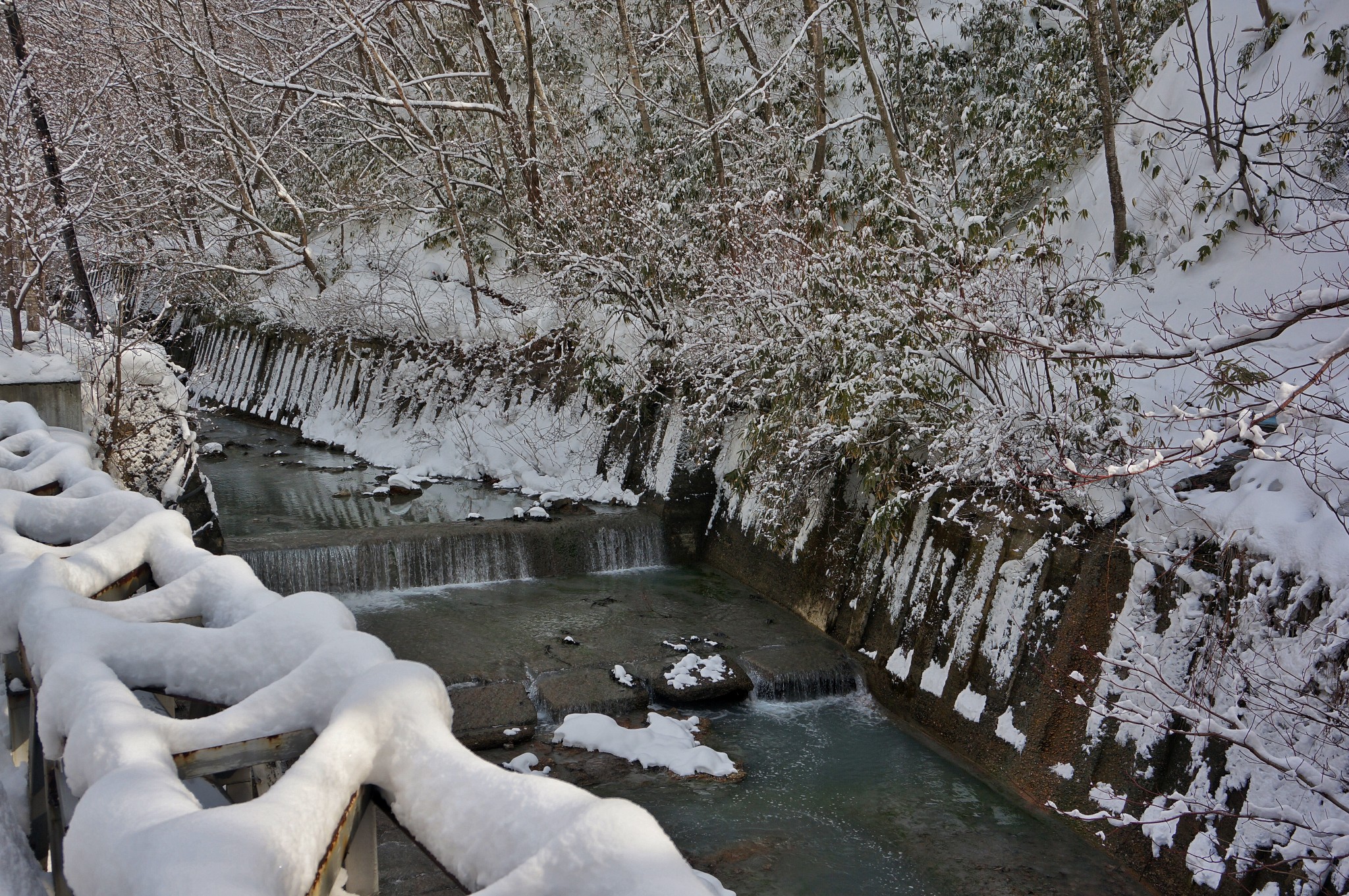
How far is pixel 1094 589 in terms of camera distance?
20.8 ft

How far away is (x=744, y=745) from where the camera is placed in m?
7.02

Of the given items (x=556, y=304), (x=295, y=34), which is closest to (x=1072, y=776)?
(x=556, y=304)

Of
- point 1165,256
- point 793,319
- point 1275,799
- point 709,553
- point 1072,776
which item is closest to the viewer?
point 1275,799

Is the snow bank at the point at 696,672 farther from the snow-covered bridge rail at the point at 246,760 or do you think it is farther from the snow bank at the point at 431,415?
the snow-covered bridge rail at the point at 246,760

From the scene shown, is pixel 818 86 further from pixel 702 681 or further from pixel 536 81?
pixel 702 681

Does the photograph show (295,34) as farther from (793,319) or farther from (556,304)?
(793,319)

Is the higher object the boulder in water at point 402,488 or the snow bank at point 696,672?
the snow bank at point 696,672

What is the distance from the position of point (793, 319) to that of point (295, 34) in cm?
1417

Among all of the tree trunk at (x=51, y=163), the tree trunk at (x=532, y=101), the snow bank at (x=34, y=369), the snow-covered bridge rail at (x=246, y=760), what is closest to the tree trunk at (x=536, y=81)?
the tree trunk at (x=532, y=101)

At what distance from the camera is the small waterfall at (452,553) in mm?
9281

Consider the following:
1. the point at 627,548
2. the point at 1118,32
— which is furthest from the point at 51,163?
the point at 1118,32

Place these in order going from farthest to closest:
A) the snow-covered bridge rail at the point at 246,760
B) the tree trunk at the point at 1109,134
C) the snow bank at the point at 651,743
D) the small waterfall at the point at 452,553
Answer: the tree trunk at the point at 1109,134
the small waterfall at the point at 452,553
the snow bank at the point at 651,743
the snow-covered bridge rail at the point at 246,760

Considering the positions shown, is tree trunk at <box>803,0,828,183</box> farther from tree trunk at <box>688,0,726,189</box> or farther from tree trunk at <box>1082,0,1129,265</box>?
tree trunk at <box>1082,0,1129,265</box>

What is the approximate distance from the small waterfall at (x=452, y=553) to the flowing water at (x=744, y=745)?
33 mm
